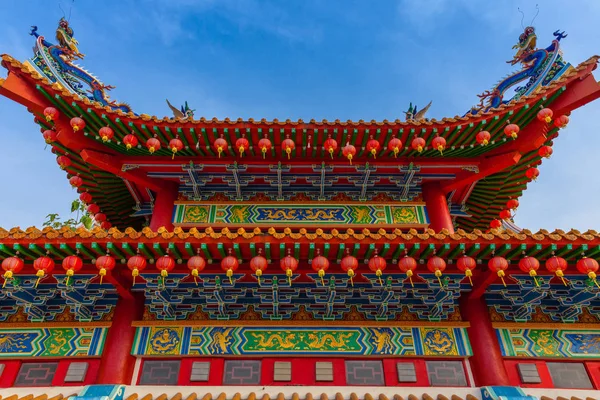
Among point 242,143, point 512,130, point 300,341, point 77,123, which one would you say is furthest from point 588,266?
point 77,123

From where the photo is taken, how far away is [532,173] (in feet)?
28.5

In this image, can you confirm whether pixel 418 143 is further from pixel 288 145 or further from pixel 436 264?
pixel 436 264

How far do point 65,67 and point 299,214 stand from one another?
22.0 ft

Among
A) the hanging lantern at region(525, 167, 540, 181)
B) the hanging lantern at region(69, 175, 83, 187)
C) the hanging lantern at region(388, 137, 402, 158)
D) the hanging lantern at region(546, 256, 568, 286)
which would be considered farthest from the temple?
the hanging lantern at region(69, 175, 83, 187)

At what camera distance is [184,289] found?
21.1 ft

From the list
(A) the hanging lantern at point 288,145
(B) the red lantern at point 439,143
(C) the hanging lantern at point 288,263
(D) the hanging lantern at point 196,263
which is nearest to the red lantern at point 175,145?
(A) the hanging lantern at point 288,145

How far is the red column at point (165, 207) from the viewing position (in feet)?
27.4

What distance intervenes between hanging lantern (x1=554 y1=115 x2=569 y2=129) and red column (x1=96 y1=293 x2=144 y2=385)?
865 centimetres

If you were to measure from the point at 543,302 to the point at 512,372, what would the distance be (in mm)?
1397

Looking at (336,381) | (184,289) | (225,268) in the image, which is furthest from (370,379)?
(184,289)

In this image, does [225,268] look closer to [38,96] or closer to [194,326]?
[194,326]

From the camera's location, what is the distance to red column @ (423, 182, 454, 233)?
8383 millimetres

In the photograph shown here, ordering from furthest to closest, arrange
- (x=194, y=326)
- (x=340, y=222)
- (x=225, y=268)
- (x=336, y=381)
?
(x=340, y=222) → (x=194, y=326) → (x=336, y=381) → (x=225, y=268)

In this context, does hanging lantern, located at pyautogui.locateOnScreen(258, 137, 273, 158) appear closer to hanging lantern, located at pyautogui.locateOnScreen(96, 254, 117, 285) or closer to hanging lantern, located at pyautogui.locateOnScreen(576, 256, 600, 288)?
hanging lantern, located at pyautogui.locateOnScreen(96, 254, 117, 285)
